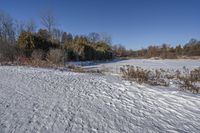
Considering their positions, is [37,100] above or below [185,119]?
above

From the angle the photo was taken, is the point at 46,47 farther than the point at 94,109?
Yes

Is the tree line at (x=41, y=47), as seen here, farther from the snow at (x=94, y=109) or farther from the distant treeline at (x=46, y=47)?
the snow at (x=94, y=109)

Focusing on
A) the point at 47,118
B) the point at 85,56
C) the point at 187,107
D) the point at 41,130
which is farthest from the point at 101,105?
the point at 85,56

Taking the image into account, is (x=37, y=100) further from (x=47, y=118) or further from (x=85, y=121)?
(x=85, y=121)

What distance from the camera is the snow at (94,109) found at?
420 centimetres

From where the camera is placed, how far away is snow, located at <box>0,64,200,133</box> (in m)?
4.20

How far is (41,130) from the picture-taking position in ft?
12.8

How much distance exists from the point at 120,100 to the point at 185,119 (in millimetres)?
1919

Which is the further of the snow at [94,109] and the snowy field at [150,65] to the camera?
the snowy field at [150,65]

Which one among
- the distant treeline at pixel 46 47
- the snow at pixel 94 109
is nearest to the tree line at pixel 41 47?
the distant treeline at pixel 46 47

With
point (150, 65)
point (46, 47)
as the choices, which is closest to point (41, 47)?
point (46, 47)

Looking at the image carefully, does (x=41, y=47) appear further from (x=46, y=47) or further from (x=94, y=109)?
(x=94, y=109)

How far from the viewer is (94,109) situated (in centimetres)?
524

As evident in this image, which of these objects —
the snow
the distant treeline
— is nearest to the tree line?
the distant treeline
